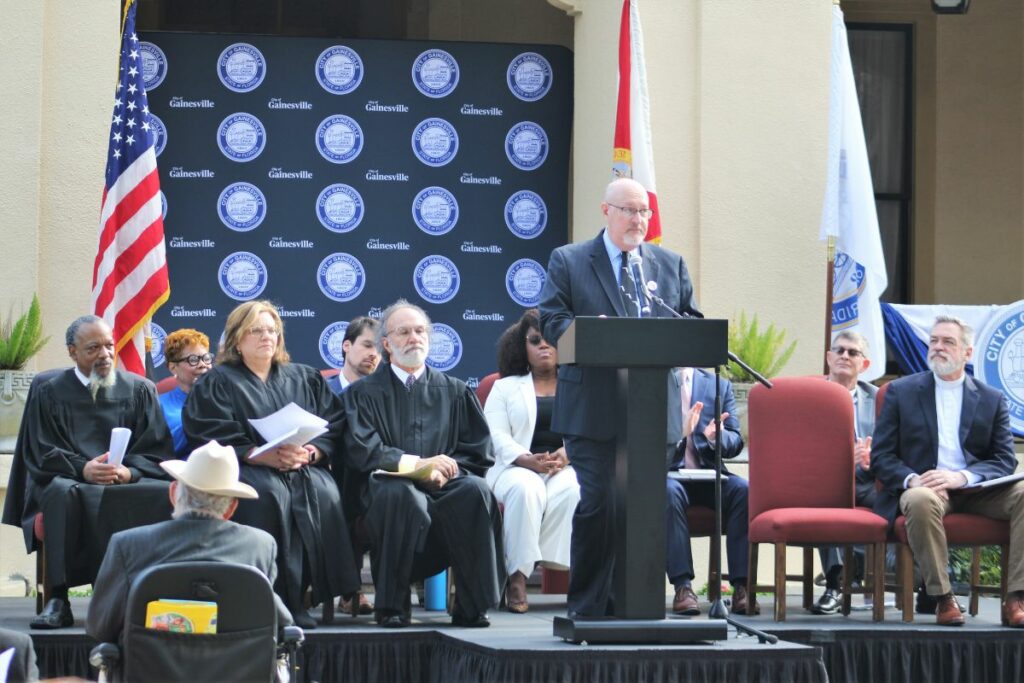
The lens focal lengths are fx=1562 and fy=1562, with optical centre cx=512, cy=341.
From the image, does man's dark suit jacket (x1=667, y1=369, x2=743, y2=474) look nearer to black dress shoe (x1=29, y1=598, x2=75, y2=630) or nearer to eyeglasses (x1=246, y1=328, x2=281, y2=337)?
eyeglasses (x1=246, y1=328, x2=281, y2=337)

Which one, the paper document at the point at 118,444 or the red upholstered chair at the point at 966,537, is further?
the red upholstered chair at the point at 966,537

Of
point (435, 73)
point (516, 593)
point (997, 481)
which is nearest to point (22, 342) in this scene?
point (516, 593)

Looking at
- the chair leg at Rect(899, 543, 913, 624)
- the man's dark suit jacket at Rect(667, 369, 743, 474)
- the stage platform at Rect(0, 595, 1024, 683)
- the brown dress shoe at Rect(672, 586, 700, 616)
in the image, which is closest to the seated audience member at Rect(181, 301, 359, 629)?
the stage platform at Rect(0, 595, 1024, 683)

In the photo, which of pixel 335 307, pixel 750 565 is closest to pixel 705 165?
pixel 335 307

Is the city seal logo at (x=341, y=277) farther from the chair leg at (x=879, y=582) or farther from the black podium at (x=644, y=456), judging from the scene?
the black podium at (x=644, y=456)

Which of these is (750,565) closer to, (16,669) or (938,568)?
(938,568)

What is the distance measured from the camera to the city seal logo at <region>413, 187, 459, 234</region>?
11.2 meters

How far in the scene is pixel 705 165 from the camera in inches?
421

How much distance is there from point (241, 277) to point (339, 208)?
2.82ft

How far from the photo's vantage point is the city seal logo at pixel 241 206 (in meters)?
11.0

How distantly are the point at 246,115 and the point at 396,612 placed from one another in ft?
16.0

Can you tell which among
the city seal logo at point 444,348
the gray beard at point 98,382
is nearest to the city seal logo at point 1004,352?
the city seal logo at point 444,348

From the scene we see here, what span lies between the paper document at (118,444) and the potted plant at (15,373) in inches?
85.3

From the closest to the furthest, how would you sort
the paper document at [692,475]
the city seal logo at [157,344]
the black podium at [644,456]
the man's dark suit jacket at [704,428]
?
the black podium at [644,456] < the paper document at [692,475] < the man's dark suit jacket at [704,428] < the city seal logo at [157,344]
